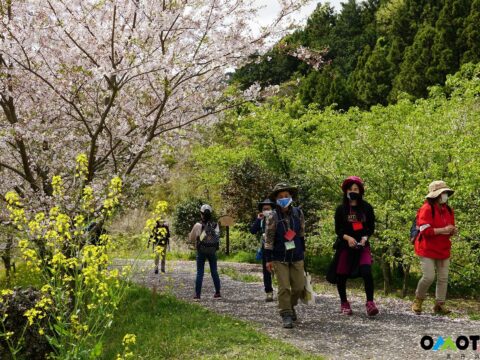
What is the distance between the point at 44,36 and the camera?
670 cm

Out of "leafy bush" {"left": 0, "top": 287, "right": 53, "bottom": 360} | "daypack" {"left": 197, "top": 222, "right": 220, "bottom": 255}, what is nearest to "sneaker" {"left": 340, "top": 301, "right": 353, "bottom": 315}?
"daypack" {"left": 197, "top": 222, "right": 220, "bottom": 255}

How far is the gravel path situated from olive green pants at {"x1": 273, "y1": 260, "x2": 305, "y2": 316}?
1.05 ft

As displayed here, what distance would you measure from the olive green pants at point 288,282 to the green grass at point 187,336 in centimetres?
49

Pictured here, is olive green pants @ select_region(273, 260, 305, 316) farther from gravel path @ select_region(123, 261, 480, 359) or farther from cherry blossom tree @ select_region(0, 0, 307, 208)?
cherry blossom tree @ select_region(0, 0, 307, 208)

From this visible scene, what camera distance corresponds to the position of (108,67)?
6.20m

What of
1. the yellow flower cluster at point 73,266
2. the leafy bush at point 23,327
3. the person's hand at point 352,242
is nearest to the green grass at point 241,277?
the person's hand at point 352,242

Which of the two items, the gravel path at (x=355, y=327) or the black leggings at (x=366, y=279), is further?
the black leggings at (x=366, y=279)

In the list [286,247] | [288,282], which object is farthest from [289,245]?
Answer: [288,282]

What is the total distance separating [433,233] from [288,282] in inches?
75.9

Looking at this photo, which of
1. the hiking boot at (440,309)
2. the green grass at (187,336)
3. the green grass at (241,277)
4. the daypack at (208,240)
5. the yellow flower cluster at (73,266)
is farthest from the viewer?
the green grass at (241,277)

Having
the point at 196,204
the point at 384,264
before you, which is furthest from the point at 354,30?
the point at 384,264

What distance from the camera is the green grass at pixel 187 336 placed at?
17.5ft
